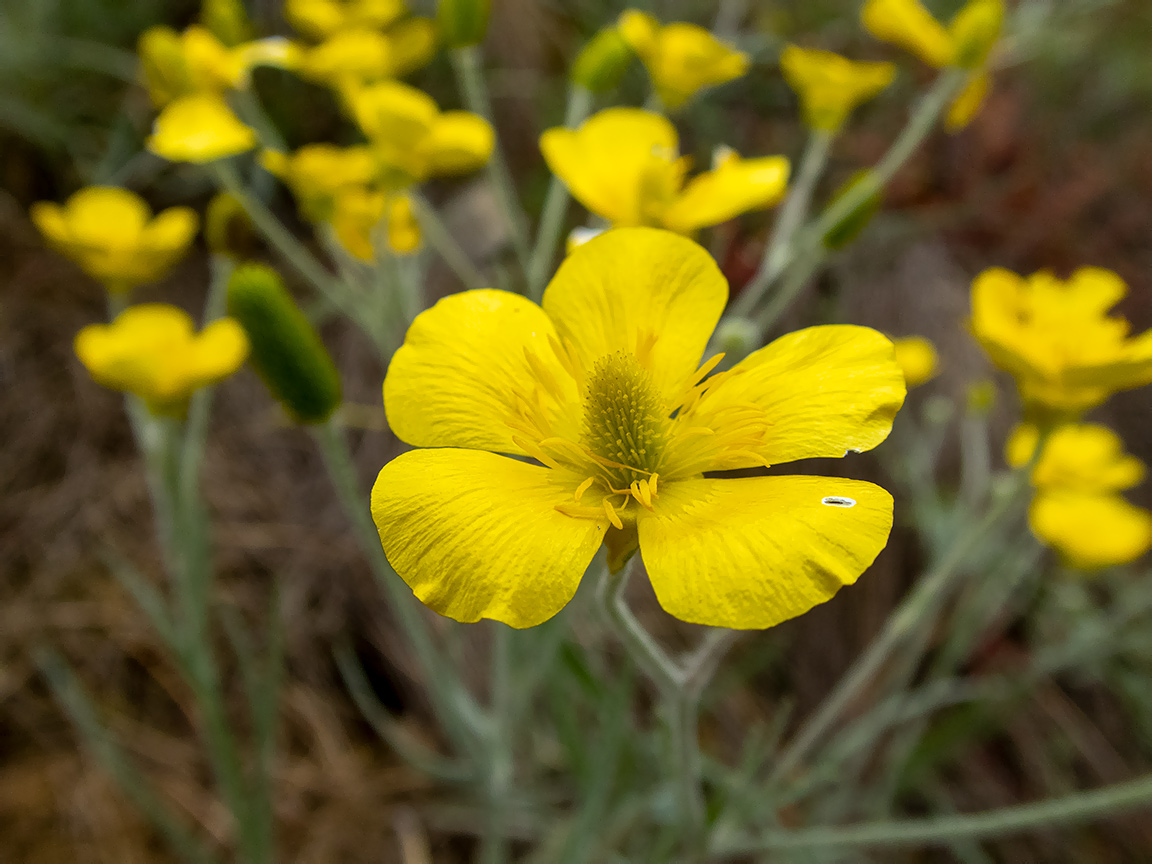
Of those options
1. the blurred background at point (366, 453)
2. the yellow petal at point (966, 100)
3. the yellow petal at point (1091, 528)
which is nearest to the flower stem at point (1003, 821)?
the yellow petal at point (1091, 528)

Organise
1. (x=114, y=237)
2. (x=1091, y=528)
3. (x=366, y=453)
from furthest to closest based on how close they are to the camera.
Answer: (x=366, y=453), (x=1091, y=528), (x=114, y=237)

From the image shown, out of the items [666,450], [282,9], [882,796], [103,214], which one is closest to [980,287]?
[666,450]

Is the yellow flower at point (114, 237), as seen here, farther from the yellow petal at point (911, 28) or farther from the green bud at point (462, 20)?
the yellow petal at point (911, 28)

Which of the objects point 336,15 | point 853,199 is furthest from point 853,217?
point 336,15

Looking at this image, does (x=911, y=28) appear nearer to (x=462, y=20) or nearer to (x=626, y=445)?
(x=462, y=20)

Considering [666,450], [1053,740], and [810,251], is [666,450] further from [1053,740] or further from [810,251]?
[1053,740]

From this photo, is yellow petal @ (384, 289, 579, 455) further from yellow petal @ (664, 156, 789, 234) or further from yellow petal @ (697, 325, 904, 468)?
yellow petal @ (664, 156, 789, 234)

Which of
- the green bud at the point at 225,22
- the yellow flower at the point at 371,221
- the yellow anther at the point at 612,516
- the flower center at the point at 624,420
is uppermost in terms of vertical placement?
the green bud at the point at 225,22
